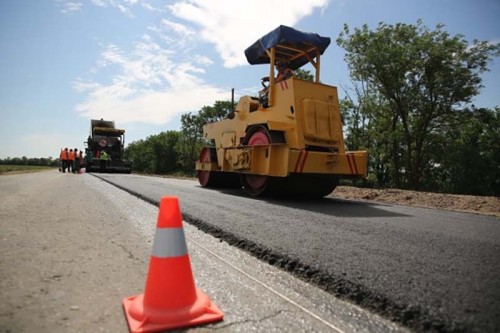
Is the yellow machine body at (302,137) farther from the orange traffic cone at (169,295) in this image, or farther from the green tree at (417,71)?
the green tree at (417,71)

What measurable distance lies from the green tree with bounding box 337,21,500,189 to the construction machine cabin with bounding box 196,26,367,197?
526 inches

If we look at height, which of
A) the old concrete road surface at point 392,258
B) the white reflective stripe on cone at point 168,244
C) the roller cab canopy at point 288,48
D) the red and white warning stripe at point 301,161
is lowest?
the old concrete road surface at point 392,258

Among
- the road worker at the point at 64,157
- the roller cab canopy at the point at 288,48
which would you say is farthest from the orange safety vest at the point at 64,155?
the roller cab canopy at the point at 288,48

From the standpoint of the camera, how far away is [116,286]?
1875 mm

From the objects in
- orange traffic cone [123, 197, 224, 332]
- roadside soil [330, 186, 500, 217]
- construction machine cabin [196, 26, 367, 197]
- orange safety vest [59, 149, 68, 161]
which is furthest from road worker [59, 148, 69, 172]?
orange traffic cone [123, 197, 224, 332]

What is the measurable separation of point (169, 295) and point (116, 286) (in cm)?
53

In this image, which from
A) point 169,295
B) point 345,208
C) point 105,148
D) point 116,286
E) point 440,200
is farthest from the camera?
point 105,148

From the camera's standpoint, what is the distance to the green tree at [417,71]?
58.7ft

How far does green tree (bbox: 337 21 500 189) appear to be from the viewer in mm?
17906

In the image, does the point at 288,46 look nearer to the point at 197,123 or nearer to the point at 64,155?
the point at 64,155

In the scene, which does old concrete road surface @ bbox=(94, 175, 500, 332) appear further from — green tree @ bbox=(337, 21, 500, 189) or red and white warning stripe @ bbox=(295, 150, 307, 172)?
green tree @ bbox=(337, 21, 500, 189)

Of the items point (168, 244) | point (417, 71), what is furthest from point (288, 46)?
point (417, 71)

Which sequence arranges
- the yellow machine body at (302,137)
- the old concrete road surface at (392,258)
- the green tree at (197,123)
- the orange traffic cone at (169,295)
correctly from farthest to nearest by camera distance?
the green tree at (197,123) → the yellow machine body at (302,137) → the old concrete road surface at (392,258) → the orange traffic cone at (169,295)

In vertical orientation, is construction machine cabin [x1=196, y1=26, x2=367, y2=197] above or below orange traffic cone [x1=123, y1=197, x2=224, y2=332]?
above
